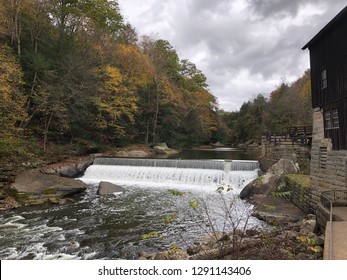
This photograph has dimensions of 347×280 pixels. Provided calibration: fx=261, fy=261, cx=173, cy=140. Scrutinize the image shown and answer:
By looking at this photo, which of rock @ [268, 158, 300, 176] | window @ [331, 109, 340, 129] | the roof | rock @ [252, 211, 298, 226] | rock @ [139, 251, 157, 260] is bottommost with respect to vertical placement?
rock @ [139, 251, 157, 260]

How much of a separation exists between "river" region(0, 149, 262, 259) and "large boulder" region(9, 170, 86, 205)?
0.72 meters

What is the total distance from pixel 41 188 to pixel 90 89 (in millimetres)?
11947

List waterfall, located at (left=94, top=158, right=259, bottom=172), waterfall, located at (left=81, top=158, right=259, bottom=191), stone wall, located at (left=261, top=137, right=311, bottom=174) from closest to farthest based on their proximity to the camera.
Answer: stone wall, located at (left=261, top=137, right=311, bottom=174), waterfall, located at (left=81, top=158, right=259, bottom=191), waterfall, located at (left=94, top=158, right=259, bottom=172)

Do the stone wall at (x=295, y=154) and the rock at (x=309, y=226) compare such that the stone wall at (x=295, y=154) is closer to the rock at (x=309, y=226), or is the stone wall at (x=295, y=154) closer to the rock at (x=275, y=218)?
the rock at (x=275, y=218)

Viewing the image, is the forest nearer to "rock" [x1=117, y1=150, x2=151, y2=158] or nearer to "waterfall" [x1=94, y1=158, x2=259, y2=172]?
"rock" [x1=117, y1=150, x2=151, y2=158]

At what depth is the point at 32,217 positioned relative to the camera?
11.3m

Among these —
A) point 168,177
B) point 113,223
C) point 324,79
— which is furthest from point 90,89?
point 324,79

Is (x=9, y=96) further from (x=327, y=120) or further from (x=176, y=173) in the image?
(x=327, y=120)

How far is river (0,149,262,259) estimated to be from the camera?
8.07m

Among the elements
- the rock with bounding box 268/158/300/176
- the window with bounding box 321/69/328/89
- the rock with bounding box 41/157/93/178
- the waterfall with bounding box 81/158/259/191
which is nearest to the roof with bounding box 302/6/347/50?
the window with bounding box 321/69/328/89

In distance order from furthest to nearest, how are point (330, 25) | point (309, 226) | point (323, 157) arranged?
1. point (323, 157)
2. point (330, 25)
3. point (309, 226)

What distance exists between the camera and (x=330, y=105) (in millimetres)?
11328

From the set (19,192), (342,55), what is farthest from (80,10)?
(342,55)

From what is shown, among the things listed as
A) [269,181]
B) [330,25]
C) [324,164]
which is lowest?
[269,181]
